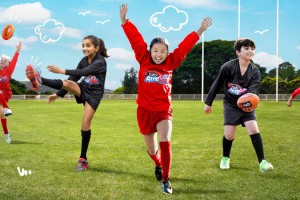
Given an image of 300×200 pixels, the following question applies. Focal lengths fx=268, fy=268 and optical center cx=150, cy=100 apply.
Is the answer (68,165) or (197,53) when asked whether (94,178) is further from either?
(197,53)

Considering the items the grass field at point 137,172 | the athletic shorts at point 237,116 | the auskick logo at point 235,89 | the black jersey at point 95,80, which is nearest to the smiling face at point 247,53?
the auskick logo at point 235,89

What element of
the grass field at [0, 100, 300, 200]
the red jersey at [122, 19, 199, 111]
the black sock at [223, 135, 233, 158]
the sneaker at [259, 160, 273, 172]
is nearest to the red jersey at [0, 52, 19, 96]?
the grass field at [0, 100, 300, 200]

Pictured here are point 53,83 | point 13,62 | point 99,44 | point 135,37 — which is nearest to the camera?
point 135,37

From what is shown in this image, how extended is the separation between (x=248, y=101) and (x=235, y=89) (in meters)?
0.38

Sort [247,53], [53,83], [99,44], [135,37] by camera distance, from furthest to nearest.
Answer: [99,44] < [247,53] < [53,83] < [135,37]

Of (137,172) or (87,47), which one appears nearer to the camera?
(137,172)

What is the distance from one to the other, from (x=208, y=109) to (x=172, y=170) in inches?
45.9

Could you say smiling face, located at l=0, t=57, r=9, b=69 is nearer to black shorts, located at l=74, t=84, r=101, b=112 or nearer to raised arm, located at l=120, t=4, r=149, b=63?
black shorts, located at l=74, t=84, r=101, b=112

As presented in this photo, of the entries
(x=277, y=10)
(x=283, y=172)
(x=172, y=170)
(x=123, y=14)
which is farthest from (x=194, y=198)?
(x=277, y=10)

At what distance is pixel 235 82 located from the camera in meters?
4.32

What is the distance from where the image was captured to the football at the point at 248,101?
156 inches

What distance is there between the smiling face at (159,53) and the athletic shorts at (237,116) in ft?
4.98

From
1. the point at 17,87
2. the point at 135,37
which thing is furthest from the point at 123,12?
the point at 17,87

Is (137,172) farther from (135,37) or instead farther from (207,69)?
(207,69)
